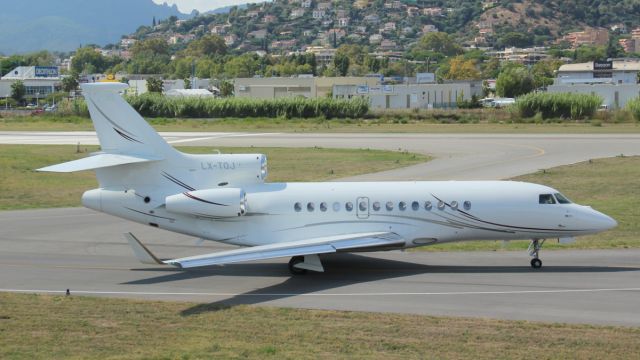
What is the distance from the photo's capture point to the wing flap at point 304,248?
25.2m

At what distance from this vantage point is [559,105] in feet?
328

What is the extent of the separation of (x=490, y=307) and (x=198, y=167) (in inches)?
415

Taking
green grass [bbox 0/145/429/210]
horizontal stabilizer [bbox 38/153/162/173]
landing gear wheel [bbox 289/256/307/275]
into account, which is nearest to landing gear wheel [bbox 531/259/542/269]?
landing gear wheel [bbox 289/256/307/275]

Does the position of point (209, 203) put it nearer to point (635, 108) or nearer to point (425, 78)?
point (635, 108)

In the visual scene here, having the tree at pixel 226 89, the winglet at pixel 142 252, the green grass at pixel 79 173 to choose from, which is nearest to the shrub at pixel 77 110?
the green grass at pixel 79 173

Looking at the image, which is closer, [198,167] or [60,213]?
[198,167]

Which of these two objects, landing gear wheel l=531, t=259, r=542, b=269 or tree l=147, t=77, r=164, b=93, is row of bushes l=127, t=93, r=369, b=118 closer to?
tree l=147, t=77, r=164, b=93

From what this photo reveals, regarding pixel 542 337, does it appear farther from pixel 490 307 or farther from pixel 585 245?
pixel 585 245

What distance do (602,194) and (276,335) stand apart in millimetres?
27885

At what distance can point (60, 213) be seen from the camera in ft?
136

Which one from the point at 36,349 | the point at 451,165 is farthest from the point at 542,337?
the point at 451,165

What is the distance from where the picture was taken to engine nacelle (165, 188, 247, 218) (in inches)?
1092

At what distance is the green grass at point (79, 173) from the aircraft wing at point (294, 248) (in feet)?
68.0

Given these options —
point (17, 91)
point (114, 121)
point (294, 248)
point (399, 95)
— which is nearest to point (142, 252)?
point (294, 248)
